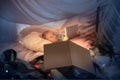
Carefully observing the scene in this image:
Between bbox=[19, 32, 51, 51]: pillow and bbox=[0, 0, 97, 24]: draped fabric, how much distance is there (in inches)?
5.7

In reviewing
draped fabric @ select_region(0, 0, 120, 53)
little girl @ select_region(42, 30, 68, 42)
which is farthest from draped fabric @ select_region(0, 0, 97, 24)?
little girl @ select_region(42, 30, 68, 42)

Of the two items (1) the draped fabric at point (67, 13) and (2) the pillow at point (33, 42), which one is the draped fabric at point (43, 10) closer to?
(1) the draped fabric at point (67, 13)

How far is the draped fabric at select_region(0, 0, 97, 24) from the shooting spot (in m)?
2.36

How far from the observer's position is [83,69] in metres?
1.83

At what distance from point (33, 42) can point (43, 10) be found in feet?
1.01

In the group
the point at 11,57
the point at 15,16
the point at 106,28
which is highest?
the point at 15,16

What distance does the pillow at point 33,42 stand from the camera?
2373 millimetres

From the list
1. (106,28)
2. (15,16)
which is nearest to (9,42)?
(15,16)

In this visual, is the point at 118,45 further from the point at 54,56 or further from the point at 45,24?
the point at 45,24

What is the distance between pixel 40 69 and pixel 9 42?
88 centimetres

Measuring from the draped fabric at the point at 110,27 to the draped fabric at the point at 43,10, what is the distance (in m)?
0.21

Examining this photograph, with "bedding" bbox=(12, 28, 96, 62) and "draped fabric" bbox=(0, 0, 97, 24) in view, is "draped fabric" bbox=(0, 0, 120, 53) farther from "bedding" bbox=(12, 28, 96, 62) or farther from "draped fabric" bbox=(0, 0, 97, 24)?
"bedding" bbox=(12, 28, 96, 62)

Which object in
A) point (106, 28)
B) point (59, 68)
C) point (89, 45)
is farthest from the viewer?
point (89, 45)

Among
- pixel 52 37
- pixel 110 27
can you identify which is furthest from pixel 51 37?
pixel 110 27
